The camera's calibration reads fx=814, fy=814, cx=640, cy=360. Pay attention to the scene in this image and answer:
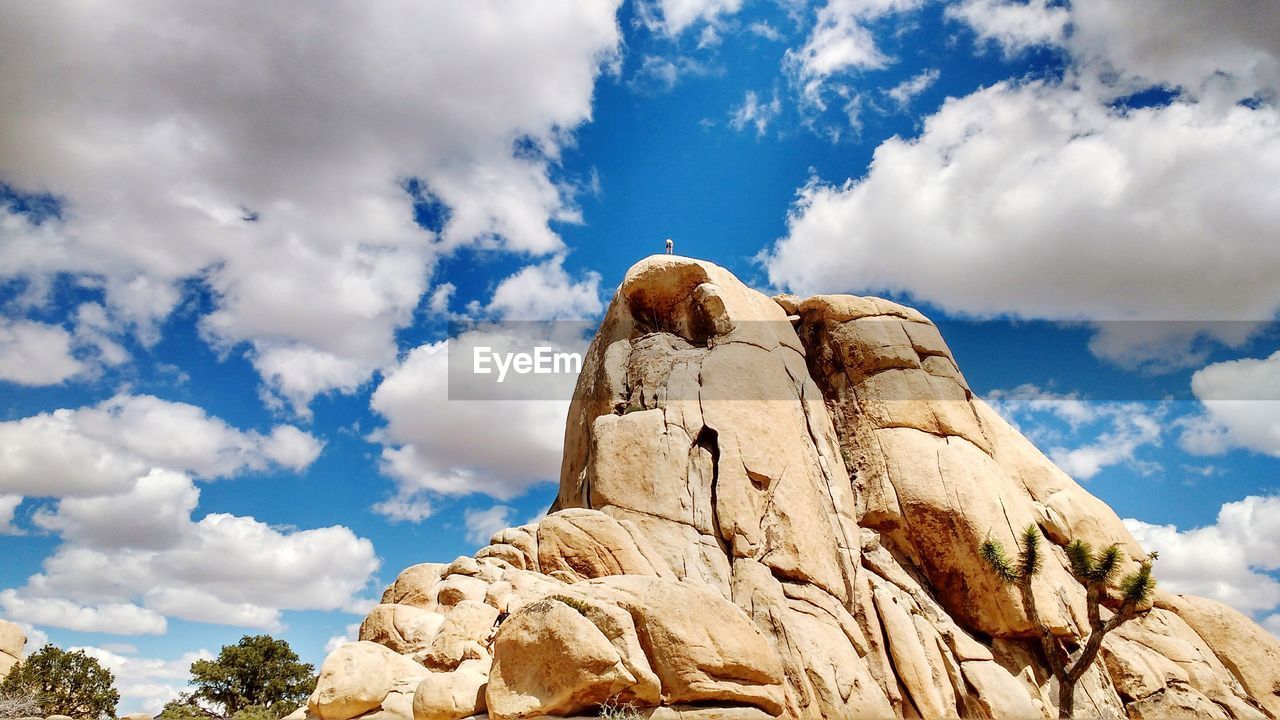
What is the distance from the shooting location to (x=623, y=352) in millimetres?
30641

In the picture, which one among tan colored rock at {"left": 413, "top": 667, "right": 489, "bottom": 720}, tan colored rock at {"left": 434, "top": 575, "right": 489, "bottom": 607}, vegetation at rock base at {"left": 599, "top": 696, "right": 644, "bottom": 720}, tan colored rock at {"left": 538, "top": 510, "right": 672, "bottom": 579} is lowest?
vegetation at rock base at {"left": 599, "top": 696, "right": 644, "bottom": 720}

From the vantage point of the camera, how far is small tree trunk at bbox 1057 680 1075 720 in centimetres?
2491

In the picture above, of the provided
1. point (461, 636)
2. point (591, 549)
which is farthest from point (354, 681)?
point (591, 549)

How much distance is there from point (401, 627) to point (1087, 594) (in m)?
22.0

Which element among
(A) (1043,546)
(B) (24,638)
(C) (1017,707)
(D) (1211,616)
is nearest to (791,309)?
(A) (1043,546)

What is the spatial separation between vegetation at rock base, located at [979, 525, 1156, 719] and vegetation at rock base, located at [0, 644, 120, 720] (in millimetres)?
36364

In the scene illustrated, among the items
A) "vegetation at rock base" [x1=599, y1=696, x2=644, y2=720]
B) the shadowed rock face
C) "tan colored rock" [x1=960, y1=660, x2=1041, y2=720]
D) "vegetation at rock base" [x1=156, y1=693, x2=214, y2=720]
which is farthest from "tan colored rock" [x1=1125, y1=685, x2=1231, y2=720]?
"vegetation at rock base" [x1=156, y1=693, x2=214, y2=720]

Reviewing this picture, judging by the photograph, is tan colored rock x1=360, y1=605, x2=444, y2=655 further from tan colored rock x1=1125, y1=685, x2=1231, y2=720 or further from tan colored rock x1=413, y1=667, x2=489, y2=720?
tan colored rock x1=1125, y1=685, x2=1231, y2=720

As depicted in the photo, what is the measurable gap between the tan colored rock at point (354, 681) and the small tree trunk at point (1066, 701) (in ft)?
64.5

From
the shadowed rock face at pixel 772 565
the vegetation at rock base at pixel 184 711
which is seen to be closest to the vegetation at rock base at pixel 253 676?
the vegetation at rock base at pixel 184 711

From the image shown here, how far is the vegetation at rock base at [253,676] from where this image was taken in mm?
36219

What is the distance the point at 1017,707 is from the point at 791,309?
16579 mm

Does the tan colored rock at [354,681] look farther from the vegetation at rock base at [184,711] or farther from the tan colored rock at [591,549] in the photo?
the vegetation at rock base at [184,711]

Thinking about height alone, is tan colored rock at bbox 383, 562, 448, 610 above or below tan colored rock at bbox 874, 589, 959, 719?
above
